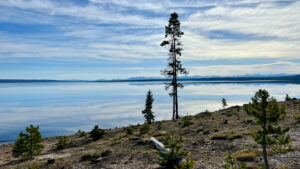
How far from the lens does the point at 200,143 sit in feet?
56.3

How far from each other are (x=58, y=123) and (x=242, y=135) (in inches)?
3197

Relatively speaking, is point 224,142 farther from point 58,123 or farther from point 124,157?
point 58,123

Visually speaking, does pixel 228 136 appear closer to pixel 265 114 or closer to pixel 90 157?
pixel 265 114

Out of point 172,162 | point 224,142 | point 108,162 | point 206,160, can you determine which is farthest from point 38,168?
point 224,142

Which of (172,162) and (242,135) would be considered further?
(242,135)

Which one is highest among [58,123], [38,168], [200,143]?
[200,143]

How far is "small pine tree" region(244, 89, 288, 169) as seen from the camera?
865 centimetres

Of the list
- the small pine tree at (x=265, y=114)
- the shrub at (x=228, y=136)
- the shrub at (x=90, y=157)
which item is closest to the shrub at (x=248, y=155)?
the small pine tree at (x=265, y=114)

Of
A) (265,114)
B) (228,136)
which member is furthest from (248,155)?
(228,136)

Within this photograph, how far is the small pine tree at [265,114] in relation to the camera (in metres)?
8.65

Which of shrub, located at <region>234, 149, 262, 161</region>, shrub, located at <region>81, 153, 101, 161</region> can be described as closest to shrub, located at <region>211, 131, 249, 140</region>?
shrub, located at <region>234, 149, 262, 161</region>

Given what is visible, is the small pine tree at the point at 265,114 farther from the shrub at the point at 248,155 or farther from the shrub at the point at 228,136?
the shrub at the point at 228,136

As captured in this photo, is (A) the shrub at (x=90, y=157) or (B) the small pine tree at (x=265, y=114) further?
(A) the shrub at (x=90, y=157)

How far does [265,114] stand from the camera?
9016 mm
